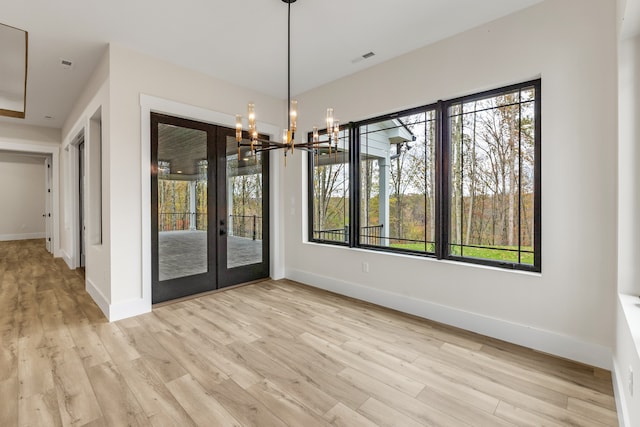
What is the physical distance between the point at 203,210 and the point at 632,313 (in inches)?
173

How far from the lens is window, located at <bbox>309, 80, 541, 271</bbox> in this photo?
9.42 ft

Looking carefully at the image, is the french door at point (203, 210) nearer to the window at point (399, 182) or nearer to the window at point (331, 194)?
the window at point (331, 194)

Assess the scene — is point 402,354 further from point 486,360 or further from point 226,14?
point 226,14

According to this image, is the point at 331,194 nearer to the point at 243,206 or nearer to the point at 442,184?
the point at 243,206

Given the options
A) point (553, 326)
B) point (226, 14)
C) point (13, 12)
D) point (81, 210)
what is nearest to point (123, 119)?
point (13, 12)

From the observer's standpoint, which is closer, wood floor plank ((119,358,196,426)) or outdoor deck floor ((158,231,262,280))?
wood floor plank ((119,358,196,426))

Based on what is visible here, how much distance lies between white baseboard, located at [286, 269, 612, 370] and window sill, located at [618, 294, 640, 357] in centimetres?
64

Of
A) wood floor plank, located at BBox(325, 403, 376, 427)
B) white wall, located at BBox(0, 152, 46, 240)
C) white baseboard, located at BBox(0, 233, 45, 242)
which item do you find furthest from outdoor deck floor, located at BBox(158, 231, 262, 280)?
white baseboard, located at BBox(0, 233, 45, 242)

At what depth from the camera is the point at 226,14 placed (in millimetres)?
2861

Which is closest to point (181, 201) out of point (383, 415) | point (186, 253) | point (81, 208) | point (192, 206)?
point (192, 206)

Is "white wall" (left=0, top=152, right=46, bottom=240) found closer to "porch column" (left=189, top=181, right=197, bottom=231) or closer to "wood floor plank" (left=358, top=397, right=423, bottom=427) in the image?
"porch column" (left=189, top=181, right=197, bottom=231)

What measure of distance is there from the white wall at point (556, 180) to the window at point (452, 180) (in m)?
0.14

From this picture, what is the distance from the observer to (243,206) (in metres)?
4.77

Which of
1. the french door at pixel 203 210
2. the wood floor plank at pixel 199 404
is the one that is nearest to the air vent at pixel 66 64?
the french door at pixel 203 210
